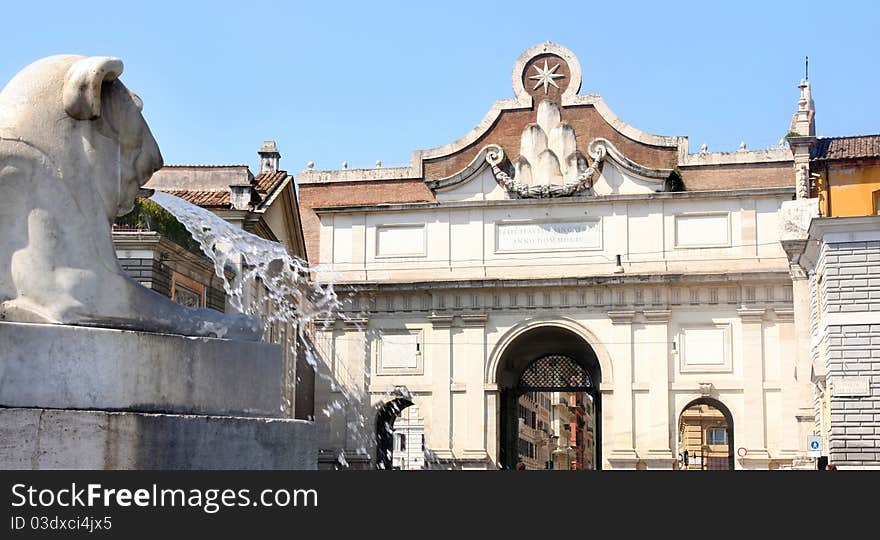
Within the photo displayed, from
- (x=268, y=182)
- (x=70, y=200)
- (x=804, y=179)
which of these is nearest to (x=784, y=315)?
(x=804, y=179)

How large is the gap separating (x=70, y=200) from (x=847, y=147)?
28.2 meters

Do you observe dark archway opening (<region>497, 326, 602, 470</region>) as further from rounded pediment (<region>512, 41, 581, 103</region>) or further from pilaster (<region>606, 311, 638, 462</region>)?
rounded pediment (<region>512, 41, 581, 103</region>)

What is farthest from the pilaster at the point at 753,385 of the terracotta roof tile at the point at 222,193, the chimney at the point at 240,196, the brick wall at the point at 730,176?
the chimney at the point at 240,196

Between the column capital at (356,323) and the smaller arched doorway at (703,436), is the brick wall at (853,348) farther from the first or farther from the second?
the smaller arched doorway at (703,436)

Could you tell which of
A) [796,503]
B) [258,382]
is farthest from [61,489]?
[796,503]

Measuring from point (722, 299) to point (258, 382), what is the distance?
3309cm

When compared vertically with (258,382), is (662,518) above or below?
below

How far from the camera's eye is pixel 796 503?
196 inches

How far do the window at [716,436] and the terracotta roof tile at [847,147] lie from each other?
4229cm

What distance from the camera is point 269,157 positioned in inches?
1677

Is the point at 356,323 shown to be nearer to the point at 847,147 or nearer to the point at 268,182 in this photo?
the point at 268,182

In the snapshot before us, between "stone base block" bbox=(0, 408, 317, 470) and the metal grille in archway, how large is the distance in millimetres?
36369

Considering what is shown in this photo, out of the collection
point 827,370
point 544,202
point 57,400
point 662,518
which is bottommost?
point 662,518

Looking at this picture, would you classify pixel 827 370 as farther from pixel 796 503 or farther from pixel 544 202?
pixel 796 503
